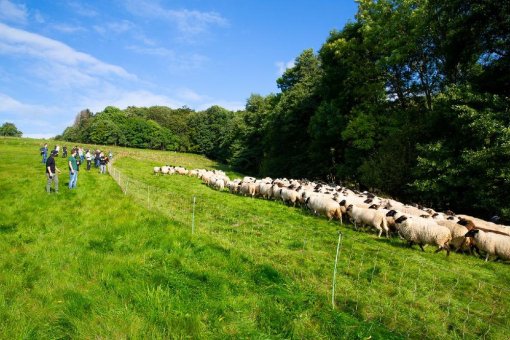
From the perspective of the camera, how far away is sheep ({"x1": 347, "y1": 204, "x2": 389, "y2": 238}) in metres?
10.1

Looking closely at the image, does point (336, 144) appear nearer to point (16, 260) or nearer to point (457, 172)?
point (457, 172)

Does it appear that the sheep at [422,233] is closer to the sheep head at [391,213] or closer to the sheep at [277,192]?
the sheep head at [391,213]

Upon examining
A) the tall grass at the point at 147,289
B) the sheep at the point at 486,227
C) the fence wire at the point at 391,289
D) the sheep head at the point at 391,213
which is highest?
the sheep head at the point at 391,213

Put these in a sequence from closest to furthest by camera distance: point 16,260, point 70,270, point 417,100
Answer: point 70,270 → point 16,260 → point 417,100

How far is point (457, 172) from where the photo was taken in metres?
13.5

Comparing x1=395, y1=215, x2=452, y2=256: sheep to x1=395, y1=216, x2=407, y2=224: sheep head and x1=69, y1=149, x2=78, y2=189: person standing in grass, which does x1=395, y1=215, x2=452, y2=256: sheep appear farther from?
x1=69, y1=149, x2=78, y2=189: person standing in grass

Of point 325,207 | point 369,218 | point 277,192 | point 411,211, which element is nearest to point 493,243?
point 369,218

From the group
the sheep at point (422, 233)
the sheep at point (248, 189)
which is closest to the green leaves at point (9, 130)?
the sheep at point (248, 189)

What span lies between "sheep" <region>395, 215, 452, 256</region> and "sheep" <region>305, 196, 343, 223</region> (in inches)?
125

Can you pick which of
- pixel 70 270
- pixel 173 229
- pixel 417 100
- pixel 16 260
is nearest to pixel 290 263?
pixel 173 229

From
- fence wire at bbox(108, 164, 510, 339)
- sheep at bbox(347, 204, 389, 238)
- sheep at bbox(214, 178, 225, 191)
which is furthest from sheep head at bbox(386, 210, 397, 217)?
sheep at bbox(214, 178, 225, 191)

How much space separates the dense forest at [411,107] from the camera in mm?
12984

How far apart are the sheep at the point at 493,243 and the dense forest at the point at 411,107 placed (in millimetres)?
5011

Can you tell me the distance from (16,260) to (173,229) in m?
3.51
